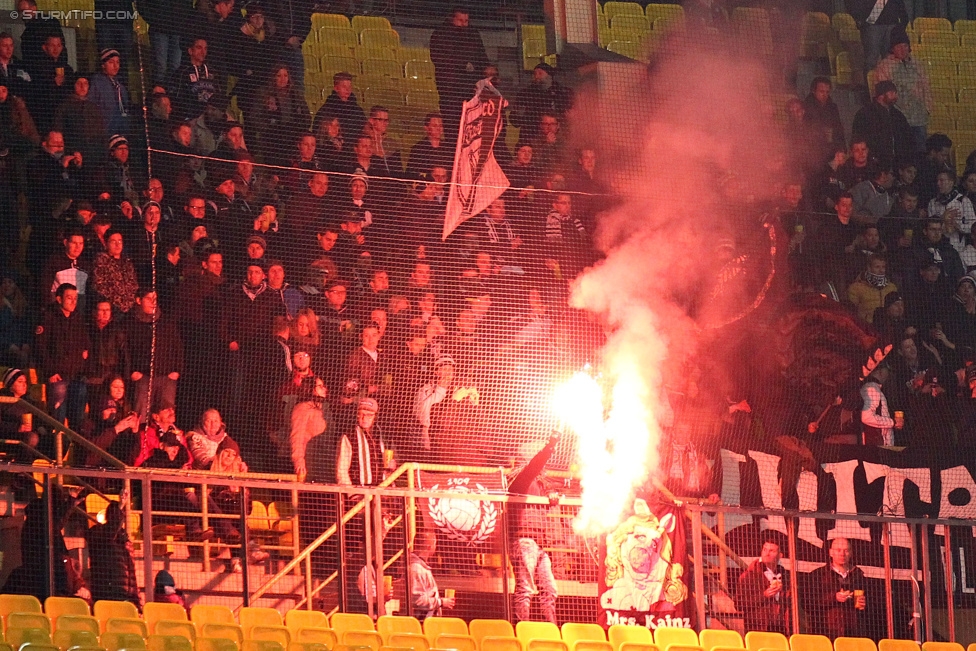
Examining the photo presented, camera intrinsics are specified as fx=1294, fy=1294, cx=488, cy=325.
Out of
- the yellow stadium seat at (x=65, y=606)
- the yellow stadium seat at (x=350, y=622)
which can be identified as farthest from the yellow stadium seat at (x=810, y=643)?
the yellow stadium seat at (x=65, y=606)

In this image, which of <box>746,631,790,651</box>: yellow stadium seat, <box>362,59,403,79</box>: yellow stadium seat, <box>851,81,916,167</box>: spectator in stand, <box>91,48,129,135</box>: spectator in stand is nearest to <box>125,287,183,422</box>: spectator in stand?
<box>91,48,129,135</box>: spectator in stand

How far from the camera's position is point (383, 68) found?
10.5 m

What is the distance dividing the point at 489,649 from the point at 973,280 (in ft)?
18.3

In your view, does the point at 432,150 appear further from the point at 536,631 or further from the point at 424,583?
the point at 536,631

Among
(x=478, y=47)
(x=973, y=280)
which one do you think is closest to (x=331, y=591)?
(x=478, y=47)

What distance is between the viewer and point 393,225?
9.87 metres

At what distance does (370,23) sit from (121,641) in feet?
18.8

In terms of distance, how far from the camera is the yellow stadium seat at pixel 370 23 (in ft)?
34.5

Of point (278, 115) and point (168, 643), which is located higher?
point (278, 115)

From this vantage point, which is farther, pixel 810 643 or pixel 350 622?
pixel 810 643

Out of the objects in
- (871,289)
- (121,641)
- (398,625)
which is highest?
(871,289)

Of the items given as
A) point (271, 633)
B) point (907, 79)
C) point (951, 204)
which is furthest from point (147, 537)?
point (907, 79)

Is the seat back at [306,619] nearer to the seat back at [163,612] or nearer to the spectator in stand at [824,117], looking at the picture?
the seat back at [163,612]

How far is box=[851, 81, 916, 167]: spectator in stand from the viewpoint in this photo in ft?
35.6
